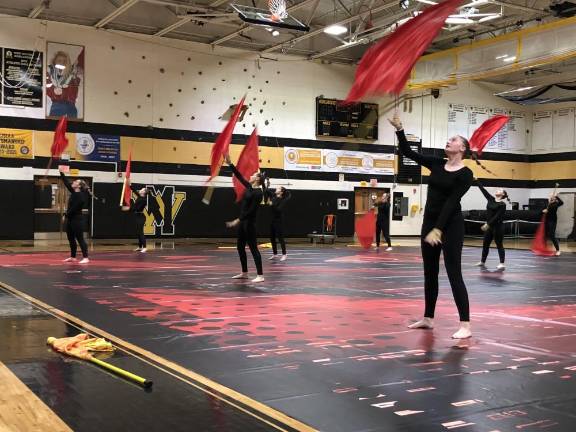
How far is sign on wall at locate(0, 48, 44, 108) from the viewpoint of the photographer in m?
20.6

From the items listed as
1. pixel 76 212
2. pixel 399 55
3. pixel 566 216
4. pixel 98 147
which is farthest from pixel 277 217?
pixel 566 216

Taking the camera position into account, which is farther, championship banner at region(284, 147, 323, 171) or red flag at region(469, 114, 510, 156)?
championship banner at region(284, 147, 323, 171)

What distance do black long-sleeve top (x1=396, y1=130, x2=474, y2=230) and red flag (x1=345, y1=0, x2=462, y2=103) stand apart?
527 millimetres

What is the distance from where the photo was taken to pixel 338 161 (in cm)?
2700

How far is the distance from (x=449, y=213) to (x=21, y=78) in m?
18.8

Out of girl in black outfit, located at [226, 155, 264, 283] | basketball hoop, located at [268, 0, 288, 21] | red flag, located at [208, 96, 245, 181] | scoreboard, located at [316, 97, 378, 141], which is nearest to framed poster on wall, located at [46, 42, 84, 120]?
basketball hoop, located at [268, 0, 288, 21]

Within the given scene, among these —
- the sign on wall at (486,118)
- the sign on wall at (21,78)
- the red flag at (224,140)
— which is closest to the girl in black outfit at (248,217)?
the red flag at (224,140)

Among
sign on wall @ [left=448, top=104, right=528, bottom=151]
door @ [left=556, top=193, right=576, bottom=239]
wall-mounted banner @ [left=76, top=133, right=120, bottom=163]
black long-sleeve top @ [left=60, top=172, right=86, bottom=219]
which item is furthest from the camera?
sign on wall @ [left=448, top=104, right=528, bottom=151]

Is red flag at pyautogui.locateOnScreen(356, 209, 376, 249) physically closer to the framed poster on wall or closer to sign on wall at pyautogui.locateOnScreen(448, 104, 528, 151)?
sign on wall at pyautogui.locateOnScreen(448, 104, 528, 151)

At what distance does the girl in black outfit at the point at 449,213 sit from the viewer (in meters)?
5.80

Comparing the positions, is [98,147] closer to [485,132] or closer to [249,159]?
[249,159]

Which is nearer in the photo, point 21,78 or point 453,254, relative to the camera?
point 453,254

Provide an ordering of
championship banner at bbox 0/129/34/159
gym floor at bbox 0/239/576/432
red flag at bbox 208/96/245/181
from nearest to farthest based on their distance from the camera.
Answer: gym floor at bbox 0/239/576/432, red flag at bbox 208/96/245/181, championship banner at bbox 0/129/34/159

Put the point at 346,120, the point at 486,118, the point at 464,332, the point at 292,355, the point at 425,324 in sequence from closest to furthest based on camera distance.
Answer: the point at 292,355, the point at 464,332, the point at 425,324, the point at 346,120, the point at 486,118
